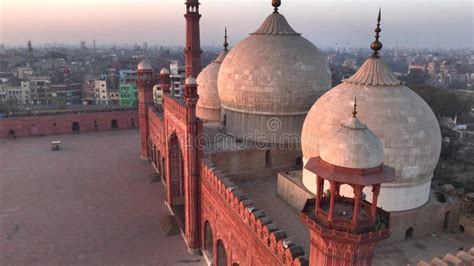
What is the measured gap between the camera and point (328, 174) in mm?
8578

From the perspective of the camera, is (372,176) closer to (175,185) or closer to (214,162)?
(214,162)

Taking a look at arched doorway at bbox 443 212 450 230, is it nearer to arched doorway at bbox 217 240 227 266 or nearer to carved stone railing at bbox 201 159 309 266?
carved stone railing at bbox 201 159 309 266

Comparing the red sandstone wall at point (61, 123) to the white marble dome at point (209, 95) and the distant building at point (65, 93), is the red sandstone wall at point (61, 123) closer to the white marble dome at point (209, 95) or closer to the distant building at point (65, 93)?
the white marble dome at point (209, 95)

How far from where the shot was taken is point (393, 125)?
13180 millimetres

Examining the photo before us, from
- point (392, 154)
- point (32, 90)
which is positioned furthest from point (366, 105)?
point (32, 90)

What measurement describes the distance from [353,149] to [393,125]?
18.3ft

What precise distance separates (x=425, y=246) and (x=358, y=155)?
284 inches

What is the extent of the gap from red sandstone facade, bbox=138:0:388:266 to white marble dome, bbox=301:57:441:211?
4.12 m

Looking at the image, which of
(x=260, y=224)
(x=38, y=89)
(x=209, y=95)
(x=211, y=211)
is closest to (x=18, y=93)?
(x=38, y=89)

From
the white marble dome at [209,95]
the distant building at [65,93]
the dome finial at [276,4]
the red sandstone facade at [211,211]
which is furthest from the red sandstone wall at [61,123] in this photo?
the distant building at [65,93]

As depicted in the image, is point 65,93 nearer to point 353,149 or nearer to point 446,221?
point 446,221

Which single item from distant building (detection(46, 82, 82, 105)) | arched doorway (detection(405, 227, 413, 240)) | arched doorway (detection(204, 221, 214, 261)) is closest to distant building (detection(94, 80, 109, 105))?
distant building (detection(46, 82, 82, 105))

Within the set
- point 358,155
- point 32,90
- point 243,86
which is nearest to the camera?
point 358,155

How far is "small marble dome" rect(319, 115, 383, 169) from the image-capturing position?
8438 millimetres
